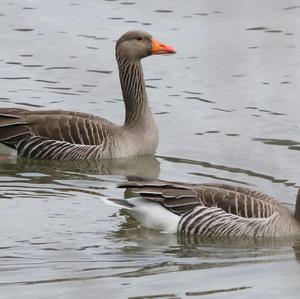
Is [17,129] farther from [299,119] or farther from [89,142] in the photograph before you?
[299,119]

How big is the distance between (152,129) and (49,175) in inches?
74.3

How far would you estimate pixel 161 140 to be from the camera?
55.6ft

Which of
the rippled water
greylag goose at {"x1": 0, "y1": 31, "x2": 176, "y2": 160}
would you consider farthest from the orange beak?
the rippled water

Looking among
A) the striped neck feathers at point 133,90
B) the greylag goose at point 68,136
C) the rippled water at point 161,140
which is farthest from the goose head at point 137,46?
the rippled water at point 161,140

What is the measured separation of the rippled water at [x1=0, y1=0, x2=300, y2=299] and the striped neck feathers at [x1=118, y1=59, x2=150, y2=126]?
0.57m

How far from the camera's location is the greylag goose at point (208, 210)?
1281cm

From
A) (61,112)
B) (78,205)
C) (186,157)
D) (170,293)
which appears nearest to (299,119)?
(186,157)

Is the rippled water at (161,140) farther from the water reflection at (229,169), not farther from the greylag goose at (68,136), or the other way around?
the greylag goose at (68,136)

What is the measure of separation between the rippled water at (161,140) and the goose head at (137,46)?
1.13m

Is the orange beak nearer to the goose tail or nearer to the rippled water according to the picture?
the rippled water

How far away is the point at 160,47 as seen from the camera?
1670cm

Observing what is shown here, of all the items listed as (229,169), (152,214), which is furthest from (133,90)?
(152,214)

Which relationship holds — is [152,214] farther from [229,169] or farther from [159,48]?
[159,48]

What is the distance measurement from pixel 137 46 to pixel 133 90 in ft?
2.05
